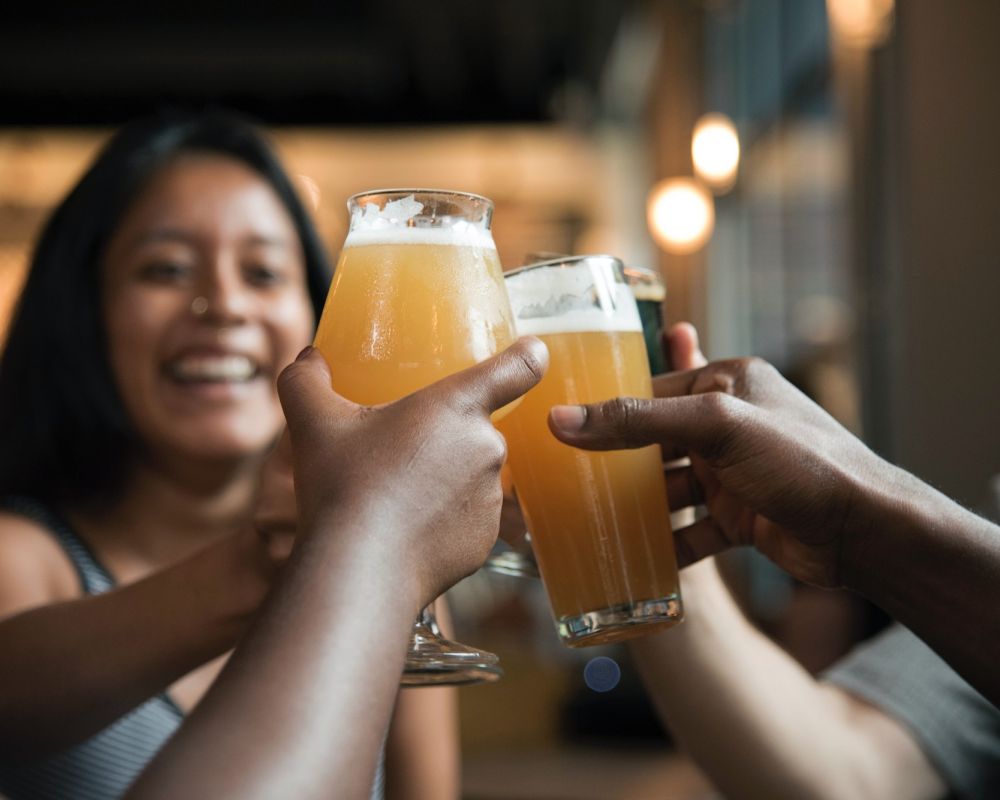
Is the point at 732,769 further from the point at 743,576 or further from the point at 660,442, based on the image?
the point at 743,576

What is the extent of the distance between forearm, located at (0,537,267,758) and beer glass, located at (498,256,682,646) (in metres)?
0.36

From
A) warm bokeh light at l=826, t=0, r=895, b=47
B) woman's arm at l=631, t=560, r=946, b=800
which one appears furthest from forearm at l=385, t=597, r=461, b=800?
warm bokeh light at l=826, t=0, r=895, b=47

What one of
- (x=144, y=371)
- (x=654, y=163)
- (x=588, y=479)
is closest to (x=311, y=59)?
(x=654, y=163)

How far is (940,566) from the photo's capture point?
105cm

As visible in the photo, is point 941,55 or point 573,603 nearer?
point 573,603

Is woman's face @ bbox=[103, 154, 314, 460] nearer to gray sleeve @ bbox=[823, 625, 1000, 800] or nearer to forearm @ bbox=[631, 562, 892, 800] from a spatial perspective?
forearm @ bbox=[631, 562, 892, 800]

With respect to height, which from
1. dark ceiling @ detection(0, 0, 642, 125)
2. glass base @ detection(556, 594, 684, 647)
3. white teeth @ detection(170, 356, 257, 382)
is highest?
dark ceiling @ detection(0, 0, 642, 125)

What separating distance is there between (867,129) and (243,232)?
7.16 feet

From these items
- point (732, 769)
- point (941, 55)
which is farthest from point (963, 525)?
point (941, 55)

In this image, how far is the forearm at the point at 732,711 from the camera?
4.69ft

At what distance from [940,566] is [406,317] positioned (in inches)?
22.0

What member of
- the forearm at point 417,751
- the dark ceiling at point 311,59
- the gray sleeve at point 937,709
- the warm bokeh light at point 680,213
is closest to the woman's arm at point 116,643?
the forearm at point 417,751

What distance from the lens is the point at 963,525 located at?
105cm

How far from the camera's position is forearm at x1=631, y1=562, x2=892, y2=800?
56.3 inches
